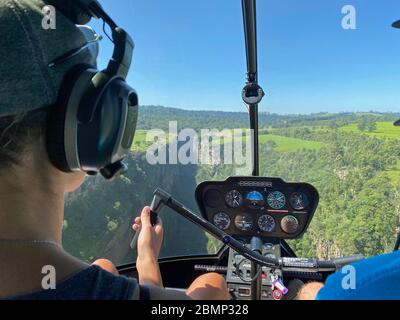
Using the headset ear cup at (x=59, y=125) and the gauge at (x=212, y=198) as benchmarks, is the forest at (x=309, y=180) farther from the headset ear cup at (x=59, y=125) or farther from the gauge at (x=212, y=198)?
the headset ear cup at (x=59, y=125)

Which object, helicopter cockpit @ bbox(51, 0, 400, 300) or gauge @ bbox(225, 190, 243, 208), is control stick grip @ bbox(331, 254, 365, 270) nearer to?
helicopter cockpit @ bbox(51, 0, 400, 300)

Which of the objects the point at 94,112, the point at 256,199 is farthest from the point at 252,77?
the point at 94,112

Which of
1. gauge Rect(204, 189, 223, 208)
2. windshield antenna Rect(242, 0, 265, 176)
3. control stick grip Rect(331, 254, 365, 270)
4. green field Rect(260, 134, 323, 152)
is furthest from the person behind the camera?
gauge Rect(204, 189, 223, 208)

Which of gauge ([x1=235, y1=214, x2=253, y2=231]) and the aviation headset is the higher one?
the aviation headset

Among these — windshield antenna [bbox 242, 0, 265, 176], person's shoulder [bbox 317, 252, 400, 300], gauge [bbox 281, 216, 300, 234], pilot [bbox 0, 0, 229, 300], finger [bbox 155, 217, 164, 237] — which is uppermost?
windshield antenna [bbox 242, 0, 265, 176]

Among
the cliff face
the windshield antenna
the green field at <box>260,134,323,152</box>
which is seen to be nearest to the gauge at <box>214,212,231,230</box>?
the windshield antenna

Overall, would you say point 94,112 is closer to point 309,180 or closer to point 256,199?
point 309,180

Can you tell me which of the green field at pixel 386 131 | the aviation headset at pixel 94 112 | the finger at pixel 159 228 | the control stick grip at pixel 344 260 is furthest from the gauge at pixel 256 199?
the aviation headset at pixel 94 112
